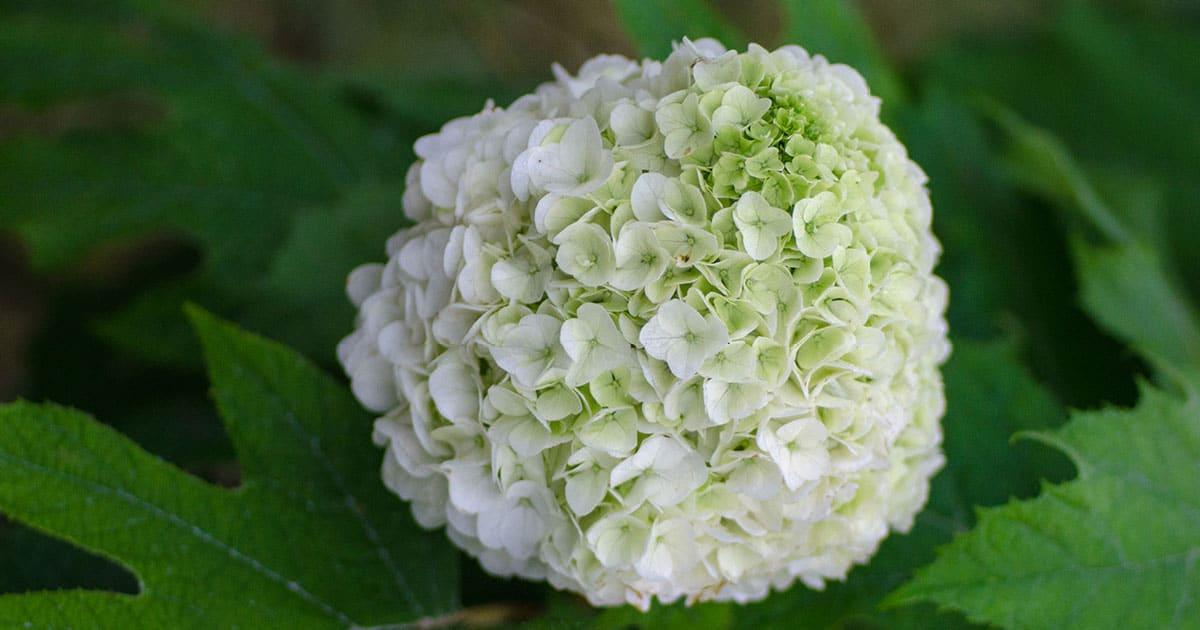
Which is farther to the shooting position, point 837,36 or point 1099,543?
point 837,36

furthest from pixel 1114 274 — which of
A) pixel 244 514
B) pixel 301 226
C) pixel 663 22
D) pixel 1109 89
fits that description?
pixel 1109 89

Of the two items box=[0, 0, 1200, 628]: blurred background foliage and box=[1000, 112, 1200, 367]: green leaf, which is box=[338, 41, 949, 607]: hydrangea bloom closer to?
box=[0, 0, 1200, 628]: blurred background foliage

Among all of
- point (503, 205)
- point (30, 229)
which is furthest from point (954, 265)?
point (30, 229)

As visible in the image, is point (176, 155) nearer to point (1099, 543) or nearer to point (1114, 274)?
point (1099, 543)

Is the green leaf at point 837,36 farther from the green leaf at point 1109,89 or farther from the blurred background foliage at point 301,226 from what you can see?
the green leaf at point 1109,89

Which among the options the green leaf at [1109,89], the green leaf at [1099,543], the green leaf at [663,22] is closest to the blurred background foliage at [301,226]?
the green leaf at [663,22]

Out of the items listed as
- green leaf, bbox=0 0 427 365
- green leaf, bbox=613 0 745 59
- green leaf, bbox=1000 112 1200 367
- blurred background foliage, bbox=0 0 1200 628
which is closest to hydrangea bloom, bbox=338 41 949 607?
blurred background foliage, bbox=0 0 1200 628
